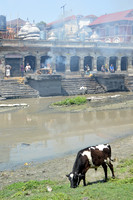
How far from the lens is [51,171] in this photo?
32.8 ft

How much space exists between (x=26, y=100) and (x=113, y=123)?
448 inches

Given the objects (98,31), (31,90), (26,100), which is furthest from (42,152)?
(98,31)

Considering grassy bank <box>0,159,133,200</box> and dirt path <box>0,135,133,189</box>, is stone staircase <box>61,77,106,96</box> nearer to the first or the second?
dirt path <box>0,135,133,189</box>

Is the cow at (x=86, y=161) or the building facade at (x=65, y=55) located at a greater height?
the building facade at (x=65, y=55)

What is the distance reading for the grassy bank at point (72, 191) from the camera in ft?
21.8

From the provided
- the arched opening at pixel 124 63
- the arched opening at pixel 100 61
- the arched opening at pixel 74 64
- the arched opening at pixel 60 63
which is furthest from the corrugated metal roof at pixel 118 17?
the arched opening at pixel 60 63

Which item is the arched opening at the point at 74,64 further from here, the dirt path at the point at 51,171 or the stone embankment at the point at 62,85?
the dirt path at the point at 51,171

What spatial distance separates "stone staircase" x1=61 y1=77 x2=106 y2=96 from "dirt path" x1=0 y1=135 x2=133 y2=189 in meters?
18.9

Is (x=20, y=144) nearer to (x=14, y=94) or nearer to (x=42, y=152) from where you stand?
(x=42, y=152)

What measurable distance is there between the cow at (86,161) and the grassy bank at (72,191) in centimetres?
26

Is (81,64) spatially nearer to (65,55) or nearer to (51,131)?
(65,55)

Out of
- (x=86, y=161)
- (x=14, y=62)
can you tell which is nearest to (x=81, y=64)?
(x=14, y=62)

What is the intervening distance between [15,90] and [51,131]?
516 inches

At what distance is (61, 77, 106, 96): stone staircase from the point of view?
30672 mm
